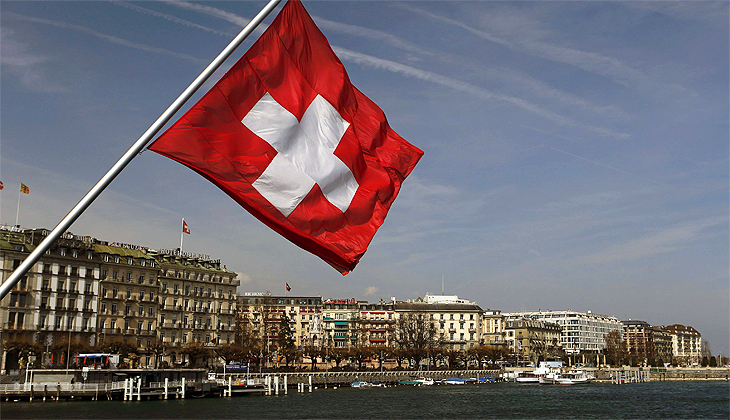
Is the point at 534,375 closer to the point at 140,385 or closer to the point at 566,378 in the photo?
the point at 566,378

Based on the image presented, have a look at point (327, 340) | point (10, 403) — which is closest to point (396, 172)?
point (10, 403)

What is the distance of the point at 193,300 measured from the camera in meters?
104

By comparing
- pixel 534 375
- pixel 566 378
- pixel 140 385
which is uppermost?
pixel 140 385

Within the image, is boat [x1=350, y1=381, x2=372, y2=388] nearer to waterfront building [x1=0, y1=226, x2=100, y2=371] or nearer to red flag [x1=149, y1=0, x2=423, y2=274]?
waterfront building [x1=0, y1=226, x2=100, y2=371]

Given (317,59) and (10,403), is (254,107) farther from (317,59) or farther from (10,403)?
(10,403)

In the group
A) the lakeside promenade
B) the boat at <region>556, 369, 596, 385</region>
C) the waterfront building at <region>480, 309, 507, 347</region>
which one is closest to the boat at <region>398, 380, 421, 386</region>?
the lakeside promenade

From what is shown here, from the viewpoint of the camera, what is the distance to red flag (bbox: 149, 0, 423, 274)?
9.51m

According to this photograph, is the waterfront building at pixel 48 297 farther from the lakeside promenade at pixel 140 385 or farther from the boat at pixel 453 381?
the boat at pixel 453 381

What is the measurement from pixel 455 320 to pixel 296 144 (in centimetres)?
14965

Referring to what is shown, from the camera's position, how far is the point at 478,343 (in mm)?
155250

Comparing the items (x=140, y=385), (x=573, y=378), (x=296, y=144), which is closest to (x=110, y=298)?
(x=140, y=385)

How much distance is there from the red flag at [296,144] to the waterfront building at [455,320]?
144m

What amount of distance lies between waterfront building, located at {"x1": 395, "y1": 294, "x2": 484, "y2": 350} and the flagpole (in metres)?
147

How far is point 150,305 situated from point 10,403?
41.1 m
